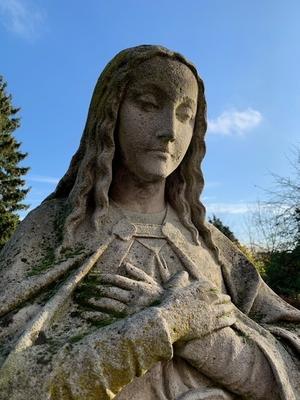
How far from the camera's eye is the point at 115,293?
9.21ft

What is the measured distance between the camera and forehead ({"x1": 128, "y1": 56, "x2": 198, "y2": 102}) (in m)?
3.26

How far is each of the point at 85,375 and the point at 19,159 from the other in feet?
83.2

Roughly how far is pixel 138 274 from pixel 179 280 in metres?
0.24

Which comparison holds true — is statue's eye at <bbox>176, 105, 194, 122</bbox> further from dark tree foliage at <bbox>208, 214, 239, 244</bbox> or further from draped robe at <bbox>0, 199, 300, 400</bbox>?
dark tree foliage at <bbox>208, 214, 239, 244</bbox>

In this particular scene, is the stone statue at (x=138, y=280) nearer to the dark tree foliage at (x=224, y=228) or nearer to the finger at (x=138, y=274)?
the finger at (x=138, y=274)

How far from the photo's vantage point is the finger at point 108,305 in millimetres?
2752

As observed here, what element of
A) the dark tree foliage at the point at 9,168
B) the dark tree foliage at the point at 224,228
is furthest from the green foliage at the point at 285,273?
the dark tree foliage at the point at 9,168

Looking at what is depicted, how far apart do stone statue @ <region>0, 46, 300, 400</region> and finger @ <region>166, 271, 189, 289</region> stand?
12mm

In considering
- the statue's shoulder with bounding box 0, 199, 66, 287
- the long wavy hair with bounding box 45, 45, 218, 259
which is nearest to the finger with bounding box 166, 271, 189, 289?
the long wavy hair with bounding box 45, 45, 218, 259

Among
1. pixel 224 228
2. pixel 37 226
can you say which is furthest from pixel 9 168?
pixel 37 226

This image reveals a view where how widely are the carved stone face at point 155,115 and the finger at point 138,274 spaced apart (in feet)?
2.14

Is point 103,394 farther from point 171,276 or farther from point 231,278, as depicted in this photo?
point 231,278

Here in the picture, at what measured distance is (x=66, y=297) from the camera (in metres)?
2.83

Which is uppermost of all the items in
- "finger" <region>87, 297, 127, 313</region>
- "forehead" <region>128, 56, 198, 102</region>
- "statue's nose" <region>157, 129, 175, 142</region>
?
"forehead" <region>128, 56, 198, 102</region>
